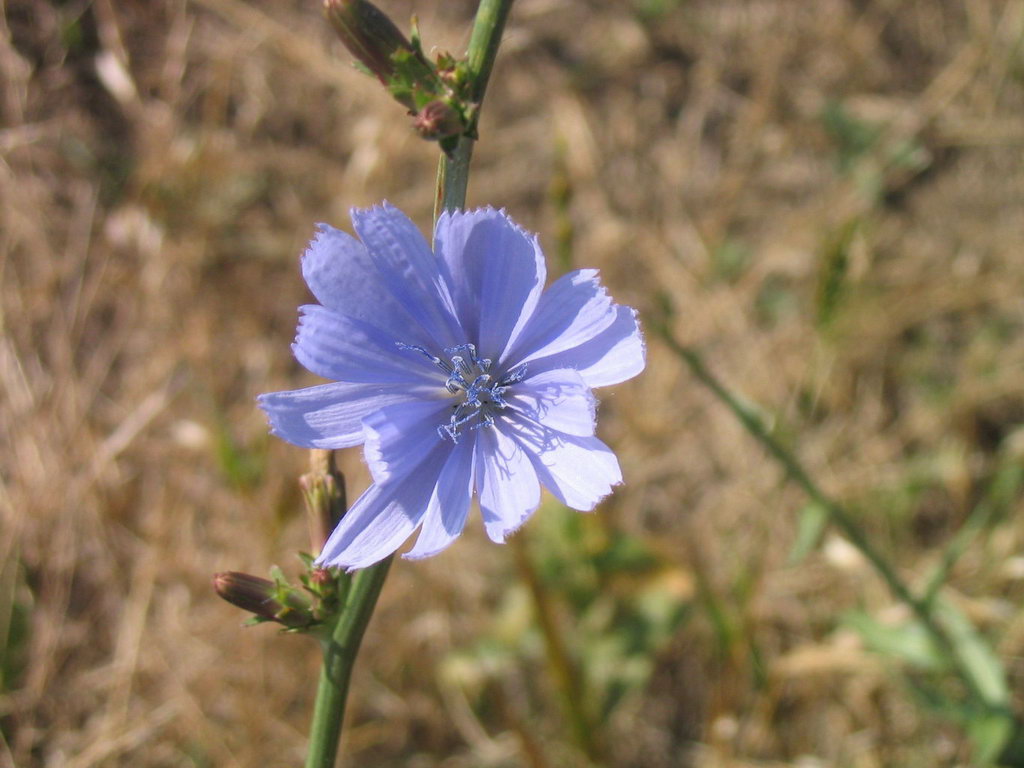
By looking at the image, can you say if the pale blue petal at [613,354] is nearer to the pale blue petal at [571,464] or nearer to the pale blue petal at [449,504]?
the pale blue petal at [571,464]

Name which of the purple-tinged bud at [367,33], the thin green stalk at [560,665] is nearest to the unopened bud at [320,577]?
the purple-tinged bud at [367,33]

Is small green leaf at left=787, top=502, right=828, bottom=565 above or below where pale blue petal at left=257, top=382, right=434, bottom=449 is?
above

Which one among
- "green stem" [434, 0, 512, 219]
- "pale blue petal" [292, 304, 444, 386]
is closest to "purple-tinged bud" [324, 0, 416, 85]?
"green stem" [434, 0, 512, 219]

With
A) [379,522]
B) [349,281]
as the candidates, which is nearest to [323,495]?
[379,522]

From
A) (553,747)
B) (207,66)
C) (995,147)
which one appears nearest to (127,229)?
(207,66)

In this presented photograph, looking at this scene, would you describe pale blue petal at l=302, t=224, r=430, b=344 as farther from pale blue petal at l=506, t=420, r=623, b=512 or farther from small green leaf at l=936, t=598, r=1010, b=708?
small green leaf at l=936, t=598, r=1010, b=708

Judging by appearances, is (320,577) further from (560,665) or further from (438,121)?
(560,665)
